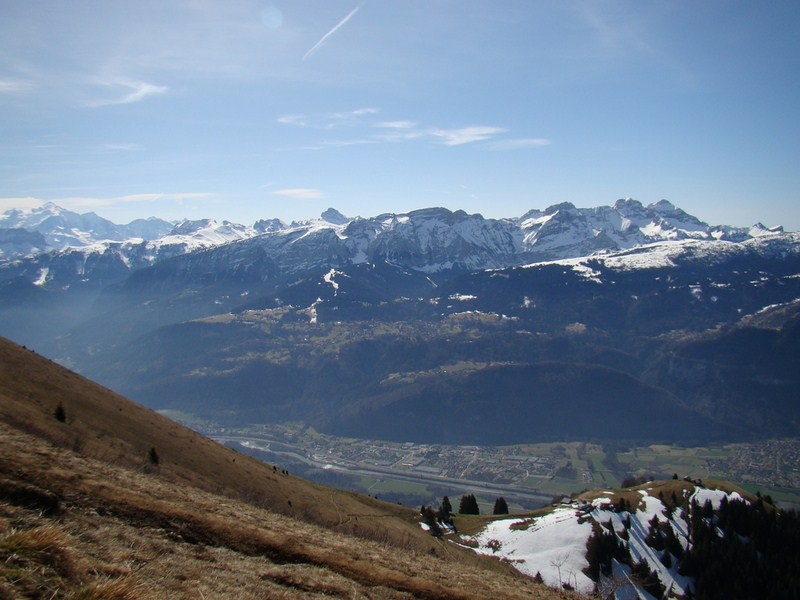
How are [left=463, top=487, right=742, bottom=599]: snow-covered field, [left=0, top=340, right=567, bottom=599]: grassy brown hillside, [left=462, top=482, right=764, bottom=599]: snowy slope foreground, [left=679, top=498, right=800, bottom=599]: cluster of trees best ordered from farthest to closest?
[left=463, top=487, right=742, bottom=599]: snow-covered field, [left=462, top=482, right=764, bottom=599]: snowy slope foreground, [left=679, top=498, right=800, bottom=599]: cluster of trees, [left=0, top=340, right=567, bottom=599]: grassy brown hillside

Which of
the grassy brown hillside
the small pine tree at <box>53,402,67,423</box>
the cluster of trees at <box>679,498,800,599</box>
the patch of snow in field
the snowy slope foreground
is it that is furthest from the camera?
the patch of snow in field

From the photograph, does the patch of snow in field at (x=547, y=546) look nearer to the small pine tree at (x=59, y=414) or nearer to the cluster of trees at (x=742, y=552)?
the cluster of trees at (x=742, y=552)

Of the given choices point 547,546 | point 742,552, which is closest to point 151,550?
point 547,546

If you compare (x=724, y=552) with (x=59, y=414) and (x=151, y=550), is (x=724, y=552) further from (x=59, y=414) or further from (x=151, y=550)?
(x=59, y=414)

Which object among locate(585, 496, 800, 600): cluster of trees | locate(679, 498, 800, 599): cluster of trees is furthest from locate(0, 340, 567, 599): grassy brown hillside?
locate(679, 498, 800, 599): cluster of trees

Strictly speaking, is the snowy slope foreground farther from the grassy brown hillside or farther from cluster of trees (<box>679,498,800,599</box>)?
the grassy brown hillside

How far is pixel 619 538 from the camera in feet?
303

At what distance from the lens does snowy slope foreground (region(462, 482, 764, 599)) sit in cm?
8169

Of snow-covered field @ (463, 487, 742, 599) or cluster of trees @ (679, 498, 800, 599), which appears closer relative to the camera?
cluster of trees @ (679, 498, 800, 599)

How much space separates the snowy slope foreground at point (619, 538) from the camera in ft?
268

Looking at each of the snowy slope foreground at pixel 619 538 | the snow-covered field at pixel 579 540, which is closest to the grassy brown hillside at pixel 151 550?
the snow-covered field at pixel 579 540

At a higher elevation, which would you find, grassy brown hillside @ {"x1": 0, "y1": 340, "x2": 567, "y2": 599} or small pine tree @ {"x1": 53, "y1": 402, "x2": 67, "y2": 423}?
grassy brown hillside @ {"x1": 0, "y1": 340, "x2": 567, "y2": 599}

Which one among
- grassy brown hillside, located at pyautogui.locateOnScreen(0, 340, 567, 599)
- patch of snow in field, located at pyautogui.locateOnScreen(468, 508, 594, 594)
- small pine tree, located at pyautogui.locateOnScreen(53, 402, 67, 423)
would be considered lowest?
patch of snow in field, located at pyautogui.locateOnScreen(468, 508, 594, 594)

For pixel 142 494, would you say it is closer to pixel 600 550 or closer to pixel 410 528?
pixel 410 528
